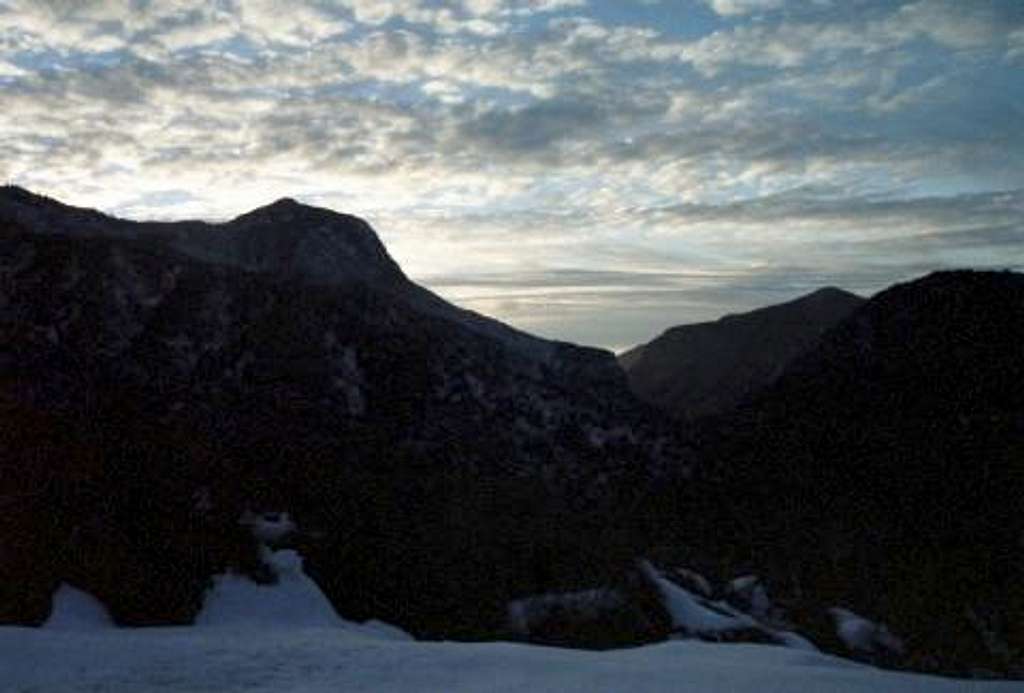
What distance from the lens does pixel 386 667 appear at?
1193 cm

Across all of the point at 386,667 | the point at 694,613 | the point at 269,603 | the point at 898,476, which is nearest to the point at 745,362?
the point at 898,476

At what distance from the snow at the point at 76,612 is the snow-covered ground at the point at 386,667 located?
3.00 metres

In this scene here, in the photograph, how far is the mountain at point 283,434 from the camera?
21.5 meters

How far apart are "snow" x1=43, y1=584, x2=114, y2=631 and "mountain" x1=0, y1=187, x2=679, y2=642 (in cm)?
24

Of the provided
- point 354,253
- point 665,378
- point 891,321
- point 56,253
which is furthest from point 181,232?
point 665,378

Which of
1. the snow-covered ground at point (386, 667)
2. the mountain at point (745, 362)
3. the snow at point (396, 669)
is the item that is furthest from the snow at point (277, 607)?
the mountain at point (745, 362)

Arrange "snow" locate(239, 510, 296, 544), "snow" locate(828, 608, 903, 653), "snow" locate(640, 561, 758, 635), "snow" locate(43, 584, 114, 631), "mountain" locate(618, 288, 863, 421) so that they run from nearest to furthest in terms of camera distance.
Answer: "snow" locate(43, 584, 114, 631) < "snow" locate(239, 510, 296, 544) < "snow" locate(640, 561, 758, 635) < "snow" locate(828, 608, 903, 653) < "mountain" locate(618, 288, 863, 421)

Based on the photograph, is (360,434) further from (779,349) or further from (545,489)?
(779,349)

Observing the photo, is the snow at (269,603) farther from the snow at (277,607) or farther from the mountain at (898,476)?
the mountain at (898,476)

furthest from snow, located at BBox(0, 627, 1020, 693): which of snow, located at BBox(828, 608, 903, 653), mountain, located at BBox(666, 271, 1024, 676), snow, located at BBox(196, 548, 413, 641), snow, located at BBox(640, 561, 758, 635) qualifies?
mountain, located at BBox(666, 271, 1024, 676)

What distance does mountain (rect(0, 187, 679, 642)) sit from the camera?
70.7 feet

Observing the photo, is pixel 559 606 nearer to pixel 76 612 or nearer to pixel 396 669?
pixel 76 612

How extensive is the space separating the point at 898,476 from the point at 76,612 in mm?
80039

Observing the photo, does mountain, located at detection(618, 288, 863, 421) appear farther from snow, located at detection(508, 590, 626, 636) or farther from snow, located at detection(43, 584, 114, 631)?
snow, located at detection(43, 584, 114, 631)
